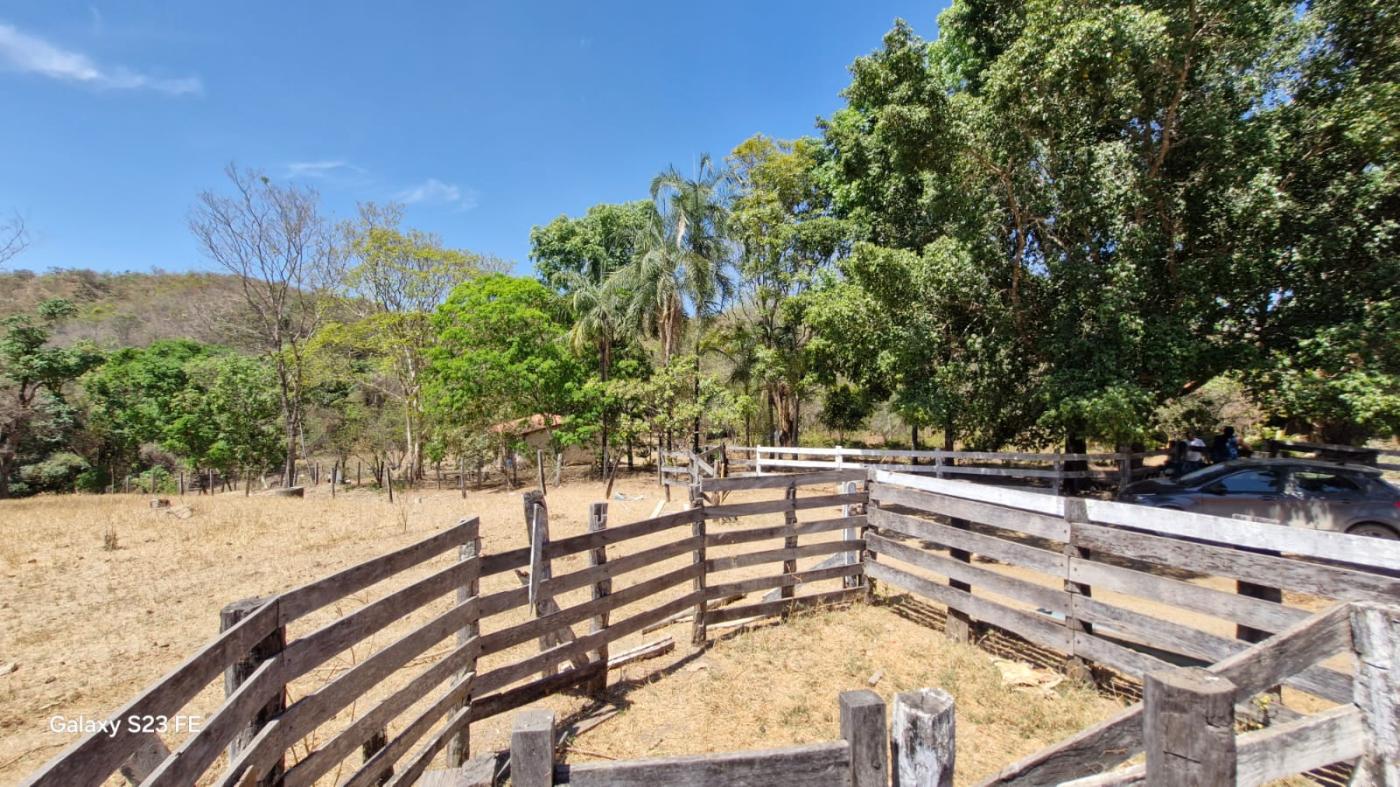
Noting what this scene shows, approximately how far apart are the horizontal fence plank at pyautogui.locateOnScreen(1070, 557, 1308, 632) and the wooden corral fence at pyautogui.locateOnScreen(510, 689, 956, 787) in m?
3.12

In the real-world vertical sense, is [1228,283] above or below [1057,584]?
above

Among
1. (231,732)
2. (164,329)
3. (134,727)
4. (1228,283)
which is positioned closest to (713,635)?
(231,732)

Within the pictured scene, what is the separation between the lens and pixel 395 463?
102 feet

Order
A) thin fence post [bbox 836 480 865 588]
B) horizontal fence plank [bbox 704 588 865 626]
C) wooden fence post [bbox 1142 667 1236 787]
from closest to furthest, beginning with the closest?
wooden fence post [bbox 1142 667 1236 787], horizontal fence plank [bbox 704 588 865 626], thin fence post [bbox 836 480 865 588]

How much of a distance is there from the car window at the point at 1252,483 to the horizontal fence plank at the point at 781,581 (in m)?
5.84

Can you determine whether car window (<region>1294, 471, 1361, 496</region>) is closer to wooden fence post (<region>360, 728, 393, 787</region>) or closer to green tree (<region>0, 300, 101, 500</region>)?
wooden fence post (<region>360, 728, 393, 787</region>)

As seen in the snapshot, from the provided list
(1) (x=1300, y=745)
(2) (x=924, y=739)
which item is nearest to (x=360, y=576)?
(2) (x=924, y=739)

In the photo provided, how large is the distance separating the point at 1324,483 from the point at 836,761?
10.3m

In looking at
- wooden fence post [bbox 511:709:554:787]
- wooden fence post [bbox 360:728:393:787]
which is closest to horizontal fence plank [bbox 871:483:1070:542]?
wooden fence post [bbox 511:709:554:787]

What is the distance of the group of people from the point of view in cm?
1180

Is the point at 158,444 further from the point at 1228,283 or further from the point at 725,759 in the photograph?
the point at 1228,283

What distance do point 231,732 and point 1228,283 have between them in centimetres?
1413

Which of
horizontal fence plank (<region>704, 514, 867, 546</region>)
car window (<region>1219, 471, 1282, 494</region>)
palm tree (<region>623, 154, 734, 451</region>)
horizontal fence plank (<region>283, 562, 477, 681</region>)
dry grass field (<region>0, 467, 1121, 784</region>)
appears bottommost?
dry grass field (<region>0, 467, 1121, 784</region>)

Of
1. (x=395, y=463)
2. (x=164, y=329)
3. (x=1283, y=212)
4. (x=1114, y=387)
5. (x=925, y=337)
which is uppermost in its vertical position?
(x=164, y=329)
